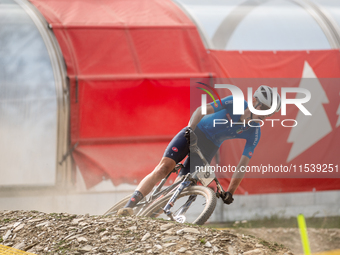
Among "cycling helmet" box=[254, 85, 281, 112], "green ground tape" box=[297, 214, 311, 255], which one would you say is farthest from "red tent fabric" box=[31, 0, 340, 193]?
"cycling helmet" box=[254, 85, 281, 112]

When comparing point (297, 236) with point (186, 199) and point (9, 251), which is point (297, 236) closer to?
point (186, 199)

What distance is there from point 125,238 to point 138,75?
3924 mm

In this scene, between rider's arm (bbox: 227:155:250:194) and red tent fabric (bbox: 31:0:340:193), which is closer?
rider's arm (bbox: 227:155:250:194)

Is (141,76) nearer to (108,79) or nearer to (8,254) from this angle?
(108,79)

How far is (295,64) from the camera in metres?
7.41

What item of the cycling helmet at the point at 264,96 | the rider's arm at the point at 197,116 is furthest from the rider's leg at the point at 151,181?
the cycling helmet at the point at 264,96

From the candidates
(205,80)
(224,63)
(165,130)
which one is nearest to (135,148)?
(165,130)

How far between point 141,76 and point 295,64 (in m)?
2.83

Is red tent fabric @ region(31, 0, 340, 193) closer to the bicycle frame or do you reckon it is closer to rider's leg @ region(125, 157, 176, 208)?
rider's leg @ region(125, 157, 176, 208)

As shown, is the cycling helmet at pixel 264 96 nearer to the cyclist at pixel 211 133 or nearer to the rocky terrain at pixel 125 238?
the cyclist at pixel 211 133

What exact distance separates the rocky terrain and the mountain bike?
0.61m

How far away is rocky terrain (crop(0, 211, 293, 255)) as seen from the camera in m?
3.56

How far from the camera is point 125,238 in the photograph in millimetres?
3730

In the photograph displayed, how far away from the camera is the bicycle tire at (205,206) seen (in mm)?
4566
